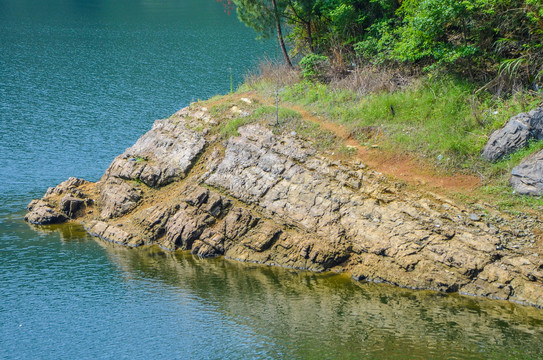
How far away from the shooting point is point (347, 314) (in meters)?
16.6

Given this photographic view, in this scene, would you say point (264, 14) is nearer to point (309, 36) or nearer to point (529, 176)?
point (309, 36)

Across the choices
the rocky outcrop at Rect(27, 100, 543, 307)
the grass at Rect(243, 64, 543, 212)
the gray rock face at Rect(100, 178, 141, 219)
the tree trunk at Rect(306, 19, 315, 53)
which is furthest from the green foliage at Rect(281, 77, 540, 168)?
the gray rock face at Rect(100, 178, 141, 219)

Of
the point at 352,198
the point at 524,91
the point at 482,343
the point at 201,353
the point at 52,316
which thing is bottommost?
the point at 482,343

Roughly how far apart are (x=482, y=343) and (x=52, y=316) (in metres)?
11.7

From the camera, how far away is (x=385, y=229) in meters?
19.0

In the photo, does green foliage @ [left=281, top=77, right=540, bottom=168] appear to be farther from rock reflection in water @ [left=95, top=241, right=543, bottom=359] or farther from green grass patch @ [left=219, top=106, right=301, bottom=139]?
rock reflection in water @ [left=95, top=241, right=543, bottom=359]

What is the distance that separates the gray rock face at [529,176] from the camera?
17859mm

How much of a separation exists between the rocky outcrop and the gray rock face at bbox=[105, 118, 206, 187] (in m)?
0.05

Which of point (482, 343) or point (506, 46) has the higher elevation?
point (506, 46)

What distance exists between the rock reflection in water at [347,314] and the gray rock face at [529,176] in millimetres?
3717

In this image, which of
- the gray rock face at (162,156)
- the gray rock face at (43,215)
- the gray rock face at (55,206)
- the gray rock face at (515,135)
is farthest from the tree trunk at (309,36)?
the gray rock face at (43,215)

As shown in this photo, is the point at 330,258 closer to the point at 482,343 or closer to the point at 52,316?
the point at 482,343

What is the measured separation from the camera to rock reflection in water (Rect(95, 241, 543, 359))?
14.6 m

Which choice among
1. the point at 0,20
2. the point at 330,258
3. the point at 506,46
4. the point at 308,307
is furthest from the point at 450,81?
the point at 0,20
